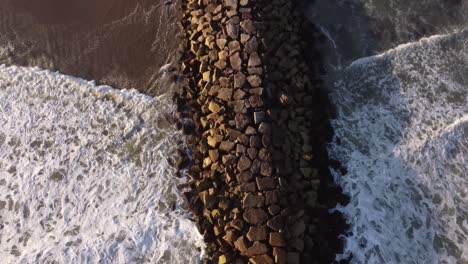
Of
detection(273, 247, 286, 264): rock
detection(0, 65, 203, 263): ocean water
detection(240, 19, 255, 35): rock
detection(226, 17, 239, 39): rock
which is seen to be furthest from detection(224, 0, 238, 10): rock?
detection(273, 247, 286, 264): rock

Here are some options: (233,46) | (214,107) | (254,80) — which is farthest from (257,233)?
(233,46)

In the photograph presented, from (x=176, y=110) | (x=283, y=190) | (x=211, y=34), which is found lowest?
(x=283, y=190)

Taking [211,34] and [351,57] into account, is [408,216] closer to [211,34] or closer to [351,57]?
[351,57]

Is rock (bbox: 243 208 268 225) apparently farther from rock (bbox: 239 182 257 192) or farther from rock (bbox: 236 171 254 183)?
rock (bbox: 236 171 254 183)

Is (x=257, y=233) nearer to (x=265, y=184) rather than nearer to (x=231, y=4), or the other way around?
(x=265, y=184)

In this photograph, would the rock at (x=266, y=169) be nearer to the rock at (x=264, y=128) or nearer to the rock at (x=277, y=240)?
the rock at (x=264, y=128)

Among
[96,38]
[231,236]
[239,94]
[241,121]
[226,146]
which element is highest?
[96,38]

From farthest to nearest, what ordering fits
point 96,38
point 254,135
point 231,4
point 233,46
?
point 96,38 → point 231,4 → point 233,46 → point 254,135

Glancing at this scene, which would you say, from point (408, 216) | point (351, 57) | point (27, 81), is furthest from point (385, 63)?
point (27, 81)
